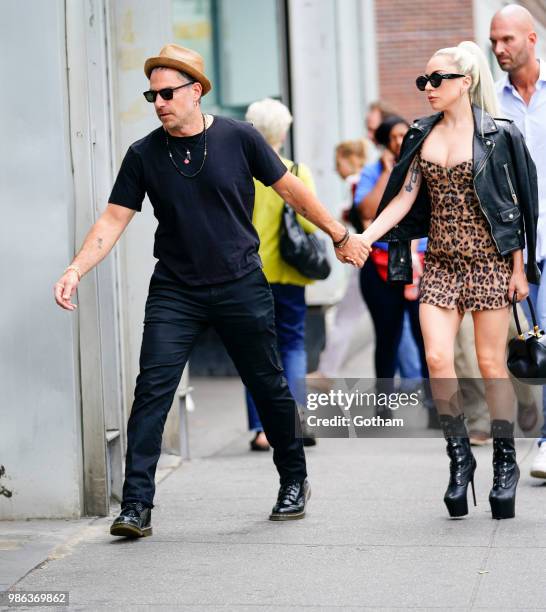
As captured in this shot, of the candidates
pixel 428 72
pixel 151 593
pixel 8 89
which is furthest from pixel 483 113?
pixel 151 593

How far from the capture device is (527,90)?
6.84 m

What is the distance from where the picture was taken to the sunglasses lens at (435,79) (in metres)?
5.81

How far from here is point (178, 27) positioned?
13000mm

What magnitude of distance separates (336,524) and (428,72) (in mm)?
1912

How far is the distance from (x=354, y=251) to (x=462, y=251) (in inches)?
17.7

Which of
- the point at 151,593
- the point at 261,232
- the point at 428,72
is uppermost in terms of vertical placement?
the point at 428,72

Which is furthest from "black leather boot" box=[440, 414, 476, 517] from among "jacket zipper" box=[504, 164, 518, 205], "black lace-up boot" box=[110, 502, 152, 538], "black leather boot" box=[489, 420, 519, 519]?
"black lace-up boot" box=[110, 502, 152, 538]

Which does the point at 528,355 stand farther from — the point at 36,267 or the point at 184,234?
the point at 36,267

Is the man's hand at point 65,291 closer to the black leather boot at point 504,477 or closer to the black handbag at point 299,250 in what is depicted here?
the black leather boot at point 504,477

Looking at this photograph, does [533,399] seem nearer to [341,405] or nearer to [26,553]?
[341,405]

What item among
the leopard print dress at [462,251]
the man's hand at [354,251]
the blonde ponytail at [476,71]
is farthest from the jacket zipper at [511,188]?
the man's hand at [354,251]

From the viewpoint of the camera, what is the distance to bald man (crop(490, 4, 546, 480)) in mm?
6688

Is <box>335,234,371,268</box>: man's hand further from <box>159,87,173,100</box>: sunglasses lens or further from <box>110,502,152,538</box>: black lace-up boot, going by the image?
<box>110,502,152,538</box>: black lace-up boot

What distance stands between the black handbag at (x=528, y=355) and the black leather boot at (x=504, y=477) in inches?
10.1
